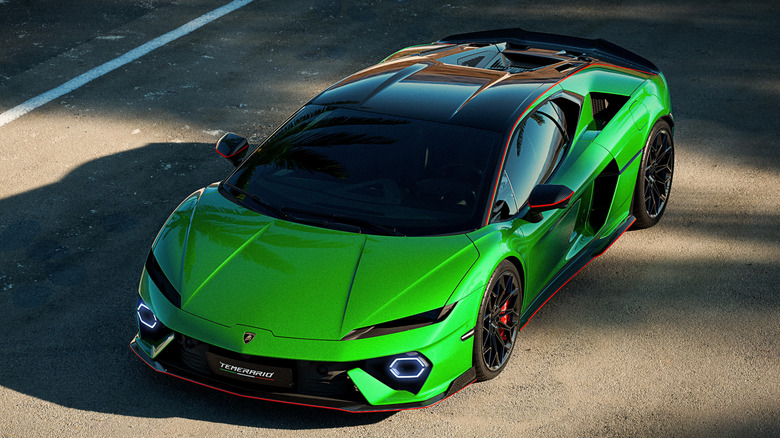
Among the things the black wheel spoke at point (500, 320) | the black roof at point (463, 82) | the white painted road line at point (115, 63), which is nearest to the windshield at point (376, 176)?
the black roof at point (463, 82)

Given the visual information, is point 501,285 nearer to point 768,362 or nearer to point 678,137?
point 768,362

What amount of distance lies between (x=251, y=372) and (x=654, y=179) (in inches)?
144

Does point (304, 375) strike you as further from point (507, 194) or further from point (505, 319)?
point (507, 194)

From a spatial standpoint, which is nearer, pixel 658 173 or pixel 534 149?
pixel 534 149

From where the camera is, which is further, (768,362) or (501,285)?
(768,362)

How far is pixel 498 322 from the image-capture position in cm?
493

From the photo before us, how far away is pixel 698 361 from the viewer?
17.3 ft

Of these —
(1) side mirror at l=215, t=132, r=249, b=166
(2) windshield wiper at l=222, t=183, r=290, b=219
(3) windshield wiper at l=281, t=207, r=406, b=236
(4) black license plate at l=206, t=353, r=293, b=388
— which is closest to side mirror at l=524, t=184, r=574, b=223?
(3) windshield wiper at l=281, t=207, r=406, b=236

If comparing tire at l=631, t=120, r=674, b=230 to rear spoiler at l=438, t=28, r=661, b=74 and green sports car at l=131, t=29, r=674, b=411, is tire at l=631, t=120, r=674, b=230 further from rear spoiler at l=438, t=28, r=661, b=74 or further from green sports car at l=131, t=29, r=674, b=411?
rear spoiler at l=438, t=28, r=661, b=74

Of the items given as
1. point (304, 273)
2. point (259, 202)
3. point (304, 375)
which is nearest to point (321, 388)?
point (304, 375)

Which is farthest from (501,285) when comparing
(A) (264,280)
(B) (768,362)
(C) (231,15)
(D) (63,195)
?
(C) (231,15)

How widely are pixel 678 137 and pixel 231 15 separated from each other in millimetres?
5984

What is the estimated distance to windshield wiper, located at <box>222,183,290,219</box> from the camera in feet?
16.8

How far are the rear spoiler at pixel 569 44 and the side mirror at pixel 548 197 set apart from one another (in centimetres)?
214
